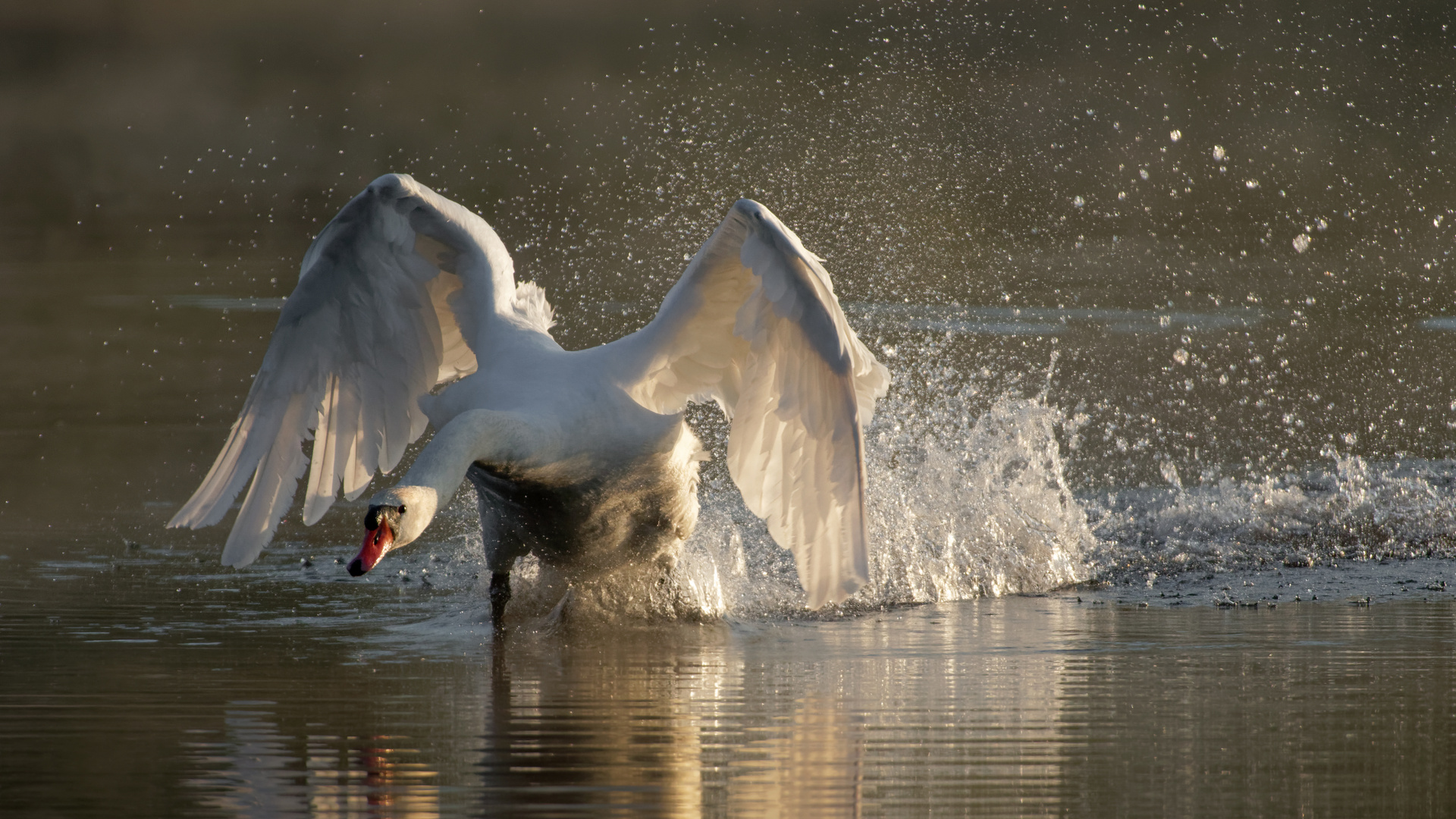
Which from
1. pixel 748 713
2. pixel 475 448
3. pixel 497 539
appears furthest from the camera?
pixel 497 539

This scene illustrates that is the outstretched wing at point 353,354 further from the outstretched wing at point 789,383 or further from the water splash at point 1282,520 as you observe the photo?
the water splash at point 1282,520

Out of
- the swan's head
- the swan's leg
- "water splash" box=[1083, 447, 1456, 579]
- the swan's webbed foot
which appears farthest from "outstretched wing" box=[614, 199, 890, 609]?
"water splash" box=[1083, 447, 1456, 579]

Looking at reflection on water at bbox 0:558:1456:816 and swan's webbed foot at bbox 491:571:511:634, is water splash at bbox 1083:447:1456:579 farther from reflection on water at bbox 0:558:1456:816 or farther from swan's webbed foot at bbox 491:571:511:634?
swan's webbed foot at bbox 491:571:511:634

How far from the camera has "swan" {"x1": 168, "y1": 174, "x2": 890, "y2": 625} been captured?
6449mm

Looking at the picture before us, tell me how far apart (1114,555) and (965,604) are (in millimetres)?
1331

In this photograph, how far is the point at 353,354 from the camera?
25.8ft

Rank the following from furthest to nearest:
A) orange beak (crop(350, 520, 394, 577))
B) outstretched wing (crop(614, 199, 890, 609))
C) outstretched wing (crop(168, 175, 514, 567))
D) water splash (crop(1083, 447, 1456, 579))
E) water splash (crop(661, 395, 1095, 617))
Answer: water splash (crop(1083, 447, 1456, 579))
water splash (crop(661, 395, 1095, 617))
outstretched wing (crop(168, 175, 514, 567))
outstretched wing (crop(614, 199, 890, 609))
orange beak (crop(350, 520, 394, 577))

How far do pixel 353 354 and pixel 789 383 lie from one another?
2.28 metres

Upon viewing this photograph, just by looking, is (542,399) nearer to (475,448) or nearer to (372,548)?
(475,448)

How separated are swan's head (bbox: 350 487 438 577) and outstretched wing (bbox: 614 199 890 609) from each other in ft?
4.80

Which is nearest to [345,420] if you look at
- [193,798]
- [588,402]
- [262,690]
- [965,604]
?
[588,402]

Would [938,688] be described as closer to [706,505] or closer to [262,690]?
[262,690]

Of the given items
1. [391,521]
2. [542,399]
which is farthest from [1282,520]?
[391,521]

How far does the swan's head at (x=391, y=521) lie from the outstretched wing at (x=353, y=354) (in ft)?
6.10
